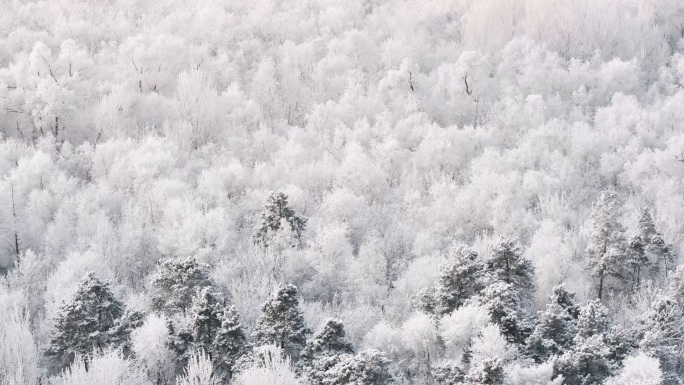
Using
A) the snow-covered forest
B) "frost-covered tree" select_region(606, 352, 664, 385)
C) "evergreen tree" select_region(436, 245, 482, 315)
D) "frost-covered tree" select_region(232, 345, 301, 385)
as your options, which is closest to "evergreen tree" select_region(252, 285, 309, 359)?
the snow-covered forest

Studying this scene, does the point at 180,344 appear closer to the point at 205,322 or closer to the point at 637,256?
the point at 205,322

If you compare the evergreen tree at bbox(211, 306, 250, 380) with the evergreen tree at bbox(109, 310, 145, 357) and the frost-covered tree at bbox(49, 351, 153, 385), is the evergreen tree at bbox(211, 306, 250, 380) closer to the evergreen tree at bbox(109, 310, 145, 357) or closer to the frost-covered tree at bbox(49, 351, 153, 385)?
the evergreen tree at bbox(109, 310, 145, 357)

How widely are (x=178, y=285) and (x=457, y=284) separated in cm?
1352

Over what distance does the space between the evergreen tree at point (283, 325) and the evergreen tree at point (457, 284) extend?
6817mm

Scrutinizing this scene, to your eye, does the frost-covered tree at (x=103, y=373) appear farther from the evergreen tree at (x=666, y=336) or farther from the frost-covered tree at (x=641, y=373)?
the evergreen tree at (x=666, y=336)

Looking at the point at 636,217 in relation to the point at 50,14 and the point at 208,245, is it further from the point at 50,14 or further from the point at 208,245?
the point at 50,14

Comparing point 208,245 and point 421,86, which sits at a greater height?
point 421,86

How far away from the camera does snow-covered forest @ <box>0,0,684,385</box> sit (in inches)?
1197

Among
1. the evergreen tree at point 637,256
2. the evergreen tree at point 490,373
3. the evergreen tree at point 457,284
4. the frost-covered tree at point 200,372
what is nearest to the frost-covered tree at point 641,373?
the evergreen tree at point 490,373

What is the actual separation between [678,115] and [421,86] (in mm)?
20217

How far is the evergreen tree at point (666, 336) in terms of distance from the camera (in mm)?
29062

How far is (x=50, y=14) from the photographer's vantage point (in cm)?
6400

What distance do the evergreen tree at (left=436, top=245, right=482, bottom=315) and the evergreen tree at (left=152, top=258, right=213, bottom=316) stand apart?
11.3 meters

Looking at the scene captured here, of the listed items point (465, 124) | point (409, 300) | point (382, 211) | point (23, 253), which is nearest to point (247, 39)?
point (465, 124)
